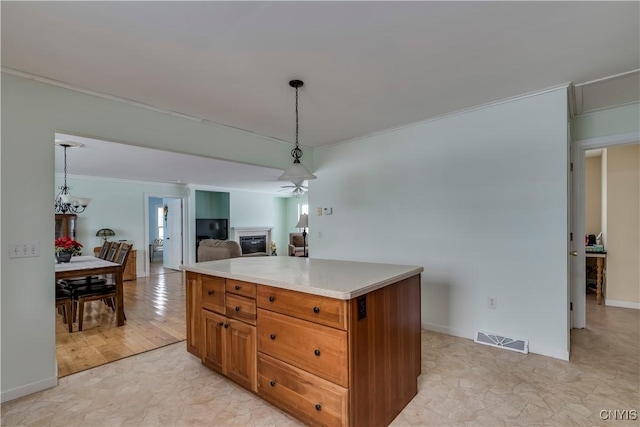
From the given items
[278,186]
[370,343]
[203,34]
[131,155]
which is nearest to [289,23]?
[203,34]

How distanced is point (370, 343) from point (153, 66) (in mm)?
2393

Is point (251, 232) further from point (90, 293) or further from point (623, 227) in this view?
point (623, 227)

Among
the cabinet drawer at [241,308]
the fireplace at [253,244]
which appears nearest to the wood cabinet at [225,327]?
the cabinet drawer at [241,308]

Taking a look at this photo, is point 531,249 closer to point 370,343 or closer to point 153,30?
point 370,343

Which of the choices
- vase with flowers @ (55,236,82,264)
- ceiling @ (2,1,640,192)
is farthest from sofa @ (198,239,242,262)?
ceiling @ (2,1,640,192)

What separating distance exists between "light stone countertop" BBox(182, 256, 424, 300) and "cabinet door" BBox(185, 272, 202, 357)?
0.14 meters

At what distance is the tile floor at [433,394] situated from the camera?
193 cm

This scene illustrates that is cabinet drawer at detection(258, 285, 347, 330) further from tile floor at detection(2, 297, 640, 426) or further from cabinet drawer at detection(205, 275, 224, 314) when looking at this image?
tile floor at detection(2, 297, 640, 426)

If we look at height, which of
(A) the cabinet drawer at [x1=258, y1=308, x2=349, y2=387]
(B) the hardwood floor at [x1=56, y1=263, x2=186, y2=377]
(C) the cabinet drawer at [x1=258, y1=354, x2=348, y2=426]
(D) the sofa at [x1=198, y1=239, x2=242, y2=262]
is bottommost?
(B) the hardwood floor at [x1=56, y1=263, x2=186, y2=377]

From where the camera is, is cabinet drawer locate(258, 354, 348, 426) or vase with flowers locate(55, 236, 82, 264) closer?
cabinet drawer locate(258, 354, 348, 426)

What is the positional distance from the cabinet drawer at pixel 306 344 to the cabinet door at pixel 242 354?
0.36ft

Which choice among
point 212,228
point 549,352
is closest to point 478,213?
point 549,352

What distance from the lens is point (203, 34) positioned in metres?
1.86

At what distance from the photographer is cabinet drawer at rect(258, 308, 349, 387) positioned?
162cm
